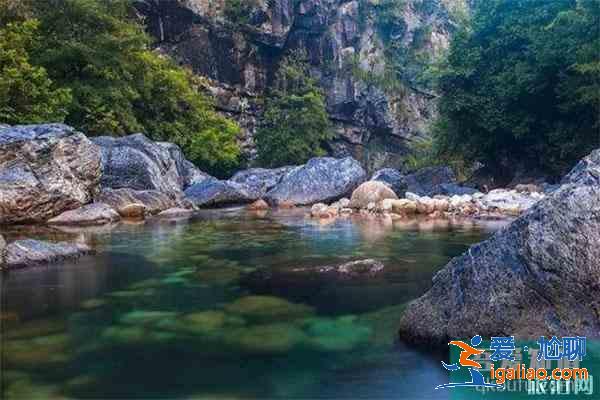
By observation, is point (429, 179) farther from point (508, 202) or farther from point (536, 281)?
point (536, 281)

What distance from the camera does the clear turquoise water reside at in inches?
128

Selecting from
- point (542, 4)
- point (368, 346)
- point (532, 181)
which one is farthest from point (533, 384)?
point (542, 4)

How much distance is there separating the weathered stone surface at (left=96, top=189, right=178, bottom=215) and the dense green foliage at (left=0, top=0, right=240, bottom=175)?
140 inches

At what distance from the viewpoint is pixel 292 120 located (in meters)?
31.1

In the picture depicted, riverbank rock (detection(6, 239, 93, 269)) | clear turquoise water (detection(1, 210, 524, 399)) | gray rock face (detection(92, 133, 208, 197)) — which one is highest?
gray rock face (detection(92, 133, 208, 197))

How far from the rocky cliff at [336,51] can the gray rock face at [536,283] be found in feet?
82.4

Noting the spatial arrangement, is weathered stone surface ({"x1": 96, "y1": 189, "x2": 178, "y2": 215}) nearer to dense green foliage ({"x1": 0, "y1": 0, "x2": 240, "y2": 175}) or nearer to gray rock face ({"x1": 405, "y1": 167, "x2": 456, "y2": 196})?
dense green foliage ({"x1": 0, "y1": 0, "x2": 240, "y2": 175})

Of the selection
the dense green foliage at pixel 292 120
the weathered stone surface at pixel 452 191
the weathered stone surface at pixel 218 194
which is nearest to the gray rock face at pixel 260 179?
the weathered stone surface at pixel 218 194

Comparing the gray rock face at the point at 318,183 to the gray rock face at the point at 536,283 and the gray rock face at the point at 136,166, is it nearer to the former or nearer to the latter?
the gray rock face at the point at 136,166

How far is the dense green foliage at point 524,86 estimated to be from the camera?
16.5 metres

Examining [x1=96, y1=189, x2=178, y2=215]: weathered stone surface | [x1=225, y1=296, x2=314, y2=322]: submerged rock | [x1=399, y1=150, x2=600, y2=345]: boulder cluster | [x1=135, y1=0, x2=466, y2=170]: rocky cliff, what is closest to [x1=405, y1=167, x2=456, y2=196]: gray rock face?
[x1=135, y1=0, x2=466, y2=170]: rocky cliff

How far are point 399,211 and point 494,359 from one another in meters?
10.4

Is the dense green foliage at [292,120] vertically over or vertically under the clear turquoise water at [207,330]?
over

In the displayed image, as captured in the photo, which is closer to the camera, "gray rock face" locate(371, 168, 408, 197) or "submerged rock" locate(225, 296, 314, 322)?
"submerged rock" locate(225, 296, 314, 322)
